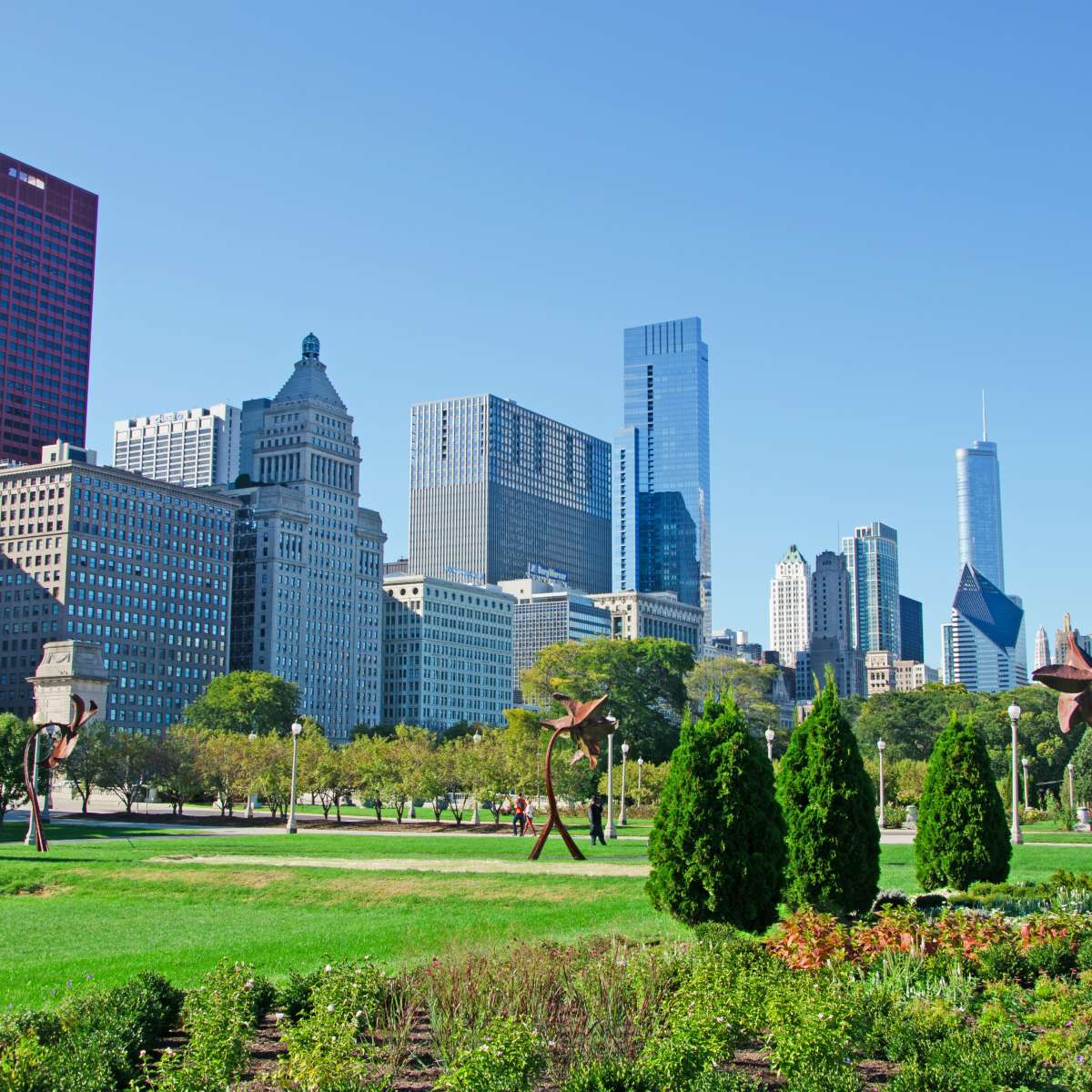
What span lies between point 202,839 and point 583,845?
1474 cm

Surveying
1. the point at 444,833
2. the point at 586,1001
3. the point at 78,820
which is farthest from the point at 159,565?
the point at 586,1001

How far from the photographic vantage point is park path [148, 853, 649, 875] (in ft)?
116

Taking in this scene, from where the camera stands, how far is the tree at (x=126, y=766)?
246 ft

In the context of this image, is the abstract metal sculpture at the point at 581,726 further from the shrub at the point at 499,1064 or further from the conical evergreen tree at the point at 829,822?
the shrub at the point at 499,1064

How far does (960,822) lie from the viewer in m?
29.5

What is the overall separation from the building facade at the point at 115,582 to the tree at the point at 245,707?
94.3ft

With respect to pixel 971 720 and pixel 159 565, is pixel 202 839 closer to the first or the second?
pixel 971 720

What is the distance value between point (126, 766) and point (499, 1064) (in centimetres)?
6743

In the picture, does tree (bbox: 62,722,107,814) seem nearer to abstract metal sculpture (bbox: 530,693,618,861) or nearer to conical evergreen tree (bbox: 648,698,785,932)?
abstract metal sculpture (bbox: 530,693,618,861)

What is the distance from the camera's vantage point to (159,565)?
187 meters

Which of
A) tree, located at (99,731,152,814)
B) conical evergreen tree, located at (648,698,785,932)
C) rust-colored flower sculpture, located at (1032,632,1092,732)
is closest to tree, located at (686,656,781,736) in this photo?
tree, located at (99,731,152,814)

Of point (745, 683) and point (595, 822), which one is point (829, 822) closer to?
point (595, 822)

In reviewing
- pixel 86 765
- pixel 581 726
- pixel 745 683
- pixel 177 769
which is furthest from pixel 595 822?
pixel 745 683

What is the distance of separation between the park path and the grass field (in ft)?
0.43
